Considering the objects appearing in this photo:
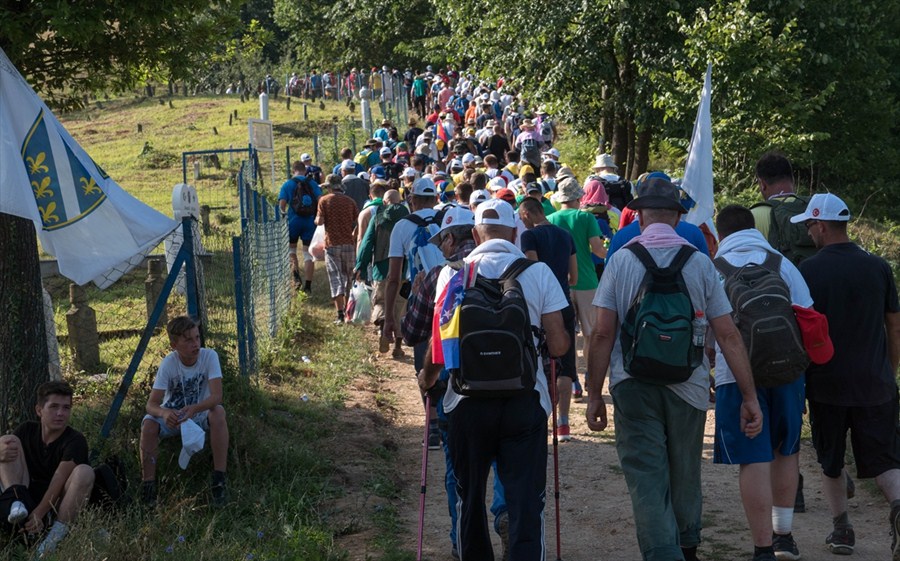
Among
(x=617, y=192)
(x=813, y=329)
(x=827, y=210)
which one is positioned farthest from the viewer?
(x=617, y=192)

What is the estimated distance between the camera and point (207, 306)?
1050 centimetres

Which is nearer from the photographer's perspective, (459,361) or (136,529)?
(459,361)

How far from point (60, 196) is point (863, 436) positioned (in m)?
4.86

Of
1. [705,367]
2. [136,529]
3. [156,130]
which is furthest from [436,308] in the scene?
[156,130]

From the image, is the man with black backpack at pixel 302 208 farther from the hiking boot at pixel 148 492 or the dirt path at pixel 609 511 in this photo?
the hiking boot at pixel 148 492

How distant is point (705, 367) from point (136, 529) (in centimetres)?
326

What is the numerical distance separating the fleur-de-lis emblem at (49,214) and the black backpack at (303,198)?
974 cm

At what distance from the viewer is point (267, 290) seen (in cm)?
1328

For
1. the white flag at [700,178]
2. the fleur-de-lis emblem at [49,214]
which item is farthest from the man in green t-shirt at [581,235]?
the fleur-de-lis emblem at [49,214]

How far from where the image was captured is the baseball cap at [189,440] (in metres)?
7.33

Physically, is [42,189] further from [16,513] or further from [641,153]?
[641,153]

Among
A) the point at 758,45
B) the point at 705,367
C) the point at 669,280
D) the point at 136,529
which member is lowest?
the point at 136,529

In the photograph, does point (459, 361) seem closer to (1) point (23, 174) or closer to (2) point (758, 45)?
(1) point (23, 174)

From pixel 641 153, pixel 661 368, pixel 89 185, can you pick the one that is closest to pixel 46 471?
pixel 89 185
